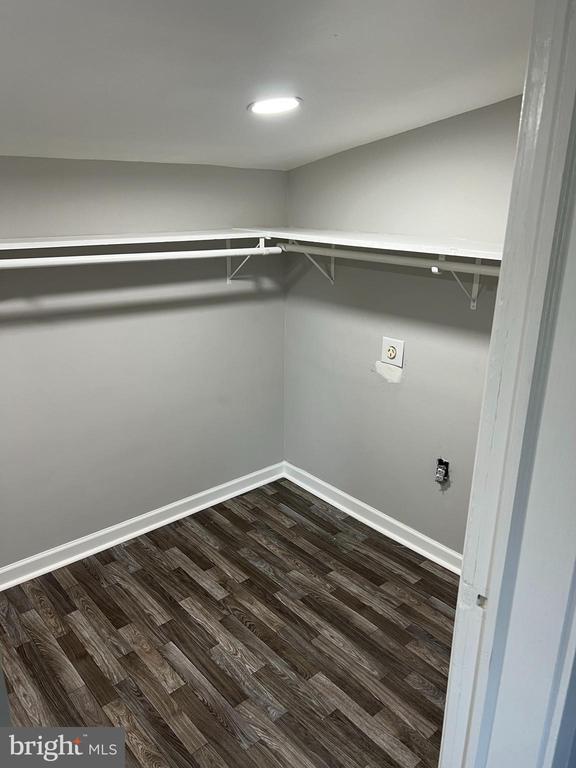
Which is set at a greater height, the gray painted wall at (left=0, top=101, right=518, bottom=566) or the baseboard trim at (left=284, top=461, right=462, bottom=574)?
the gray painted wall at (left=0, top=101, right=518, bottom=566)

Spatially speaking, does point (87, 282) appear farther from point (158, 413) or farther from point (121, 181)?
point (158, 413)

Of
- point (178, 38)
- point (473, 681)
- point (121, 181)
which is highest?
point (178, 38)

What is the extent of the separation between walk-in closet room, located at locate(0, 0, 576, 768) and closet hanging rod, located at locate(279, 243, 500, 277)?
2 centimetres

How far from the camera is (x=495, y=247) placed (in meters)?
2.15

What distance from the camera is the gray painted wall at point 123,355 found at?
2525mm

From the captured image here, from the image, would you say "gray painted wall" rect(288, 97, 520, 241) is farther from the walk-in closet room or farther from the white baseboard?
the white baseboard

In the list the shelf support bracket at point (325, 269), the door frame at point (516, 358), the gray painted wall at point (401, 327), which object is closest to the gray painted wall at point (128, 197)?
the gray painted wall at point (401, 327)

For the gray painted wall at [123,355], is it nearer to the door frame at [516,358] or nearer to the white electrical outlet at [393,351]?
the white electrical outlet at [393,351]

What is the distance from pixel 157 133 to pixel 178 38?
31.6 inches

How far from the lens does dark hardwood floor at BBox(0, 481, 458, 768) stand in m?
1.97

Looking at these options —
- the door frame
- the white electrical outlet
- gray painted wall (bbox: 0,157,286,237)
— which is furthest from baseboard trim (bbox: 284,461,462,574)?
the door frame

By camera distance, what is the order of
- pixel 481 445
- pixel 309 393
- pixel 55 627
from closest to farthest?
pixel 481 445 < pixel 55 627 < pixel 309 393

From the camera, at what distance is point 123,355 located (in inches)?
112

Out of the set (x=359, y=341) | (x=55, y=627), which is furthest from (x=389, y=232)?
(x=55, y=627)
